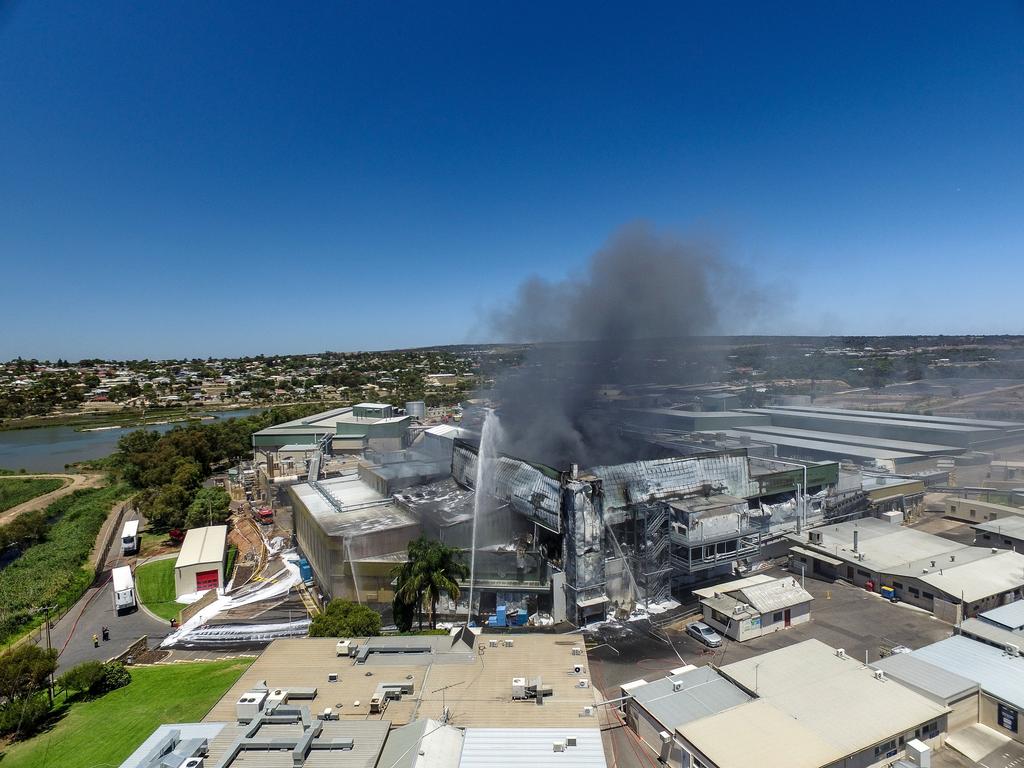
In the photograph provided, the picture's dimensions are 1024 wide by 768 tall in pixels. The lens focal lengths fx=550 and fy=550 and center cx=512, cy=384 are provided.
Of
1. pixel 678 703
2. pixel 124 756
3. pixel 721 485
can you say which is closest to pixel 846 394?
pixel 721 485

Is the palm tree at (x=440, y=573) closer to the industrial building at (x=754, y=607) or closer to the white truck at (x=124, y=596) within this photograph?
the industrial building at (x=754, y=607)

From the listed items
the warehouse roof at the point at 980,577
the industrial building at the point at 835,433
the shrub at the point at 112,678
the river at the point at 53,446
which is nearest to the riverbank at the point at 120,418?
the river at the point at 53,446

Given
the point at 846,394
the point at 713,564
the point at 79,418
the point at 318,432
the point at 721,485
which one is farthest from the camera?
the point at 79,418

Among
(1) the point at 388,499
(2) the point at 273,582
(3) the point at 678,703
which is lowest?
(2) the point at 273,582

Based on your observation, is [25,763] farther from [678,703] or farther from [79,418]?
[79,418]

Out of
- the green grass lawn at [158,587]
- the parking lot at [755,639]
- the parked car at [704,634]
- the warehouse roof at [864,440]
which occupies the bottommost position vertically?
the green grass lawn at [158,587]

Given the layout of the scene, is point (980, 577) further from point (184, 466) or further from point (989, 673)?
point (184, 466)

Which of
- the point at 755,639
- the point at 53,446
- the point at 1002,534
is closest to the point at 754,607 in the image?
the point at 755,639
